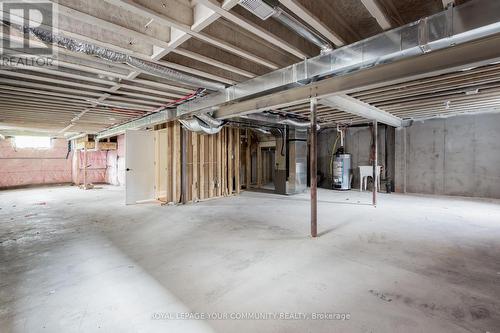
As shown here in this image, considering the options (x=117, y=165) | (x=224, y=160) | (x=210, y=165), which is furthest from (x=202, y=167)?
(x=117, y=165)

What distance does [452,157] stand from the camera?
21.5ft

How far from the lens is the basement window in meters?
9.83

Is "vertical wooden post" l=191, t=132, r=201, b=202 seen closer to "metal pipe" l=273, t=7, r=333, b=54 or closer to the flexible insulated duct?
the flexible insulated duct

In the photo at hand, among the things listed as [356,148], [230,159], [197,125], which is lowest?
[230,159]

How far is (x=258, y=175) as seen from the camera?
9.27 m

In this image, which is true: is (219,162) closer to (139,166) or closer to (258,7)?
(139,166)

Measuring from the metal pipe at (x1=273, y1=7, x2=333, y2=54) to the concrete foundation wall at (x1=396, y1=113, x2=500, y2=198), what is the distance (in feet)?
20.5

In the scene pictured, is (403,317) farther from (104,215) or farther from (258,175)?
(258,175)

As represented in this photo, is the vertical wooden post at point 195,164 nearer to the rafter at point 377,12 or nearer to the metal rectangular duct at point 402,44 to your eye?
the metal rectangular duct at point 402,44

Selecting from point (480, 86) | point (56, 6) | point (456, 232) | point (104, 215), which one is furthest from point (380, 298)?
point (104, 215)

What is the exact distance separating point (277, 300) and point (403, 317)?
89cm

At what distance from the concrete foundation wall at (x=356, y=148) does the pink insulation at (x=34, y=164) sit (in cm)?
1152

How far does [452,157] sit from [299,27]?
22.8 ft

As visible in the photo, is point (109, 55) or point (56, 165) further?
point (56, 165)
